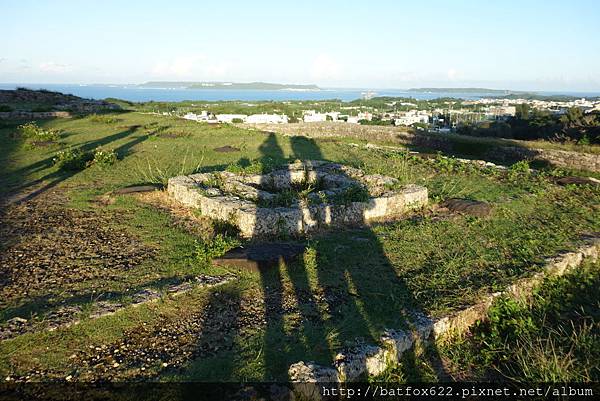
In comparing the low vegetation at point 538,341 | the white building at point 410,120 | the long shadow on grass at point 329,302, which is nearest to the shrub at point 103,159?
the long shadow on grass at point 329,302

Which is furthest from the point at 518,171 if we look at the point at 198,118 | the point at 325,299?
the point at 198,118

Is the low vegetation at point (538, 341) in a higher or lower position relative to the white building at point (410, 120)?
lower

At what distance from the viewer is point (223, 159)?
1381 cm

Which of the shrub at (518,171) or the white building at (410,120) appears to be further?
the white building at (410,120)

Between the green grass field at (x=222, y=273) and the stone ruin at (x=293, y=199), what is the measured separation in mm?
408

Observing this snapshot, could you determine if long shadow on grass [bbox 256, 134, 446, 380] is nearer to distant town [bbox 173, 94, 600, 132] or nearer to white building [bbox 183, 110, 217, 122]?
distant town [bbox 173, 94, 600, 132]

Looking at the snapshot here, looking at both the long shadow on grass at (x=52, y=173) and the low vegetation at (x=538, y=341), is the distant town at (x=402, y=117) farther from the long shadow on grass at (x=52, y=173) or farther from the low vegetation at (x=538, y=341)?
the low vegetation at (x=538, y=341)

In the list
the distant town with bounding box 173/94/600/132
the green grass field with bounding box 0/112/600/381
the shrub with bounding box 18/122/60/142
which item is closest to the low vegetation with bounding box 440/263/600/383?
the green grass field with bounding box 0/112/600/381

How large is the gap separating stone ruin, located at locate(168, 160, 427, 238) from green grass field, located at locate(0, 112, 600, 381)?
408 mm

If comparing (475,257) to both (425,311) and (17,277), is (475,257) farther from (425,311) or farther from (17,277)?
(17,277)

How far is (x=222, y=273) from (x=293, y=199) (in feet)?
9.46

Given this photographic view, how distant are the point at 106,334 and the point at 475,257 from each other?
5.32m

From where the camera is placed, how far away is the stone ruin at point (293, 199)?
24.3ft

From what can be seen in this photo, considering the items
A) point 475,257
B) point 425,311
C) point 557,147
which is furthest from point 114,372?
point 557,147
